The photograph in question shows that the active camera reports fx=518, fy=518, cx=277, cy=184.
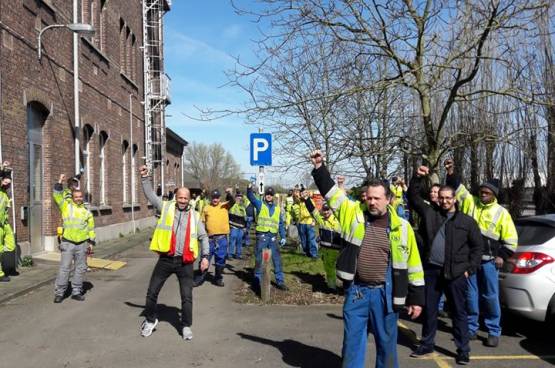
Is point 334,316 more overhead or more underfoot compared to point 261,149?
more underfoot

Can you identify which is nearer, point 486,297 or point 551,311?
point 551,311

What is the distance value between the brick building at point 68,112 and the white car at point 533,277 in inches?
402

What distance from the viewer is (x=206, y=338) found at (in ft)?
21.2

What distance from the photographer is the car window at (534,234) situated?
6.38 m

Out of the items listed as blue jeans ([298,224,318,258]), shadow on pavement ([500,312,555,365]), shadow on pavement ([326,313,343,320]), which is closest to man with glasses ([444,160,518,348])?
shadow on pavement ([500,312,555,365])

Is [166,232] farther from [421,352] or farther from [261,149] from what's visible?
[261,149]

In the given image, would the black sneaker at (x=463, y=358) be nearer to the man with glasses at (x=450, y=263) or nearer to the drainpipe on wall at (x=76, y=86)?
the man with glasses at (x=450, y=263)

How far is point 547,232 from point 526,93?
3267 mm

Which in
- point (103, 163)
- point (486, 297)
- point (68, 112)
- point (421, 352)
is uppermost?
point (68, 112)

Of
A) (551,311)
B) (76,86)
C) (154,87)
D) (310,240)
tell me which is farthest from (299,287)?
(154,87)

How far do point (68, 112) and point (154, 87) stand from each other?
14.0 m

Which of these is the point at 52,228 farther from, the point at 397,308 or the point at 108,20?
the point at 397,308

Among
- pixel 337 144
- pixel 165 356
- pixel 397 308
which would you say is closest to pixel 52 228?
pixel 337 144

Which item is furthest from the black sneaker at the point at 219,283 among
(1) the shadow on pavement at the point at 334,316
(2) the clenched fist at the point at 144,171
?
(2) the clenched fist at the point at 144,171
